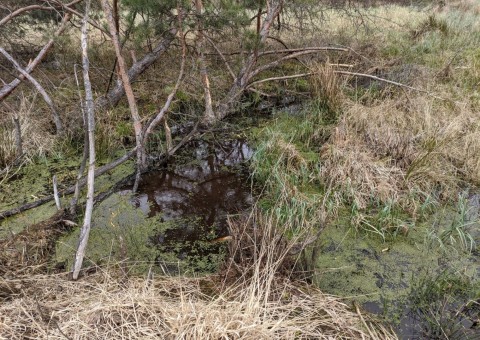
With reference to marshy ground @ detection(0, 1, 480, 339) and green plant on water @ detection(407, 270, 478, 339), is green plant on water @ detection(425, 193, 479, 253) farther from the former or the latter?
green plant on water @ detection(407, 270, 478, 339)

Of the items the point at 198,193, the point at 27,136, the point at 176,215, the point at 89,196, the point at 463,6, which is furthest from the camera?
the point at 463,6

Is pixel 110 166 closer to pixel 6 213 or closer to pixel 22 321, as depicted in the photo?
pixel 6 213

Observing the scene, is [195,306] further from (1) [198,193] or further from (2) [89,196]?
(1) [198,193]

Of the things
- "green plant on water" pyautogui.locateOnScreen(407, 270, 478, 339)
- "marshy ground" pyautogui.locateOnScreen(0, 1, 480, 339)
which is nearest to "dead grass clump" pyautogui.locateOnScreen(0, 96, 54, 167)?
"marshy ground" pyautogui.locateOnScreen(0, 1, 480, 339)

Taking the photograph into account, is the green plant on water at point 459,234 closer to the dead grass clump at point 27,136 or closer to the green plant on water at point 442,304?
the green plant on water at point 442,304

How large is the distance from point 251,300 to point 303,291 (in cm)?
41

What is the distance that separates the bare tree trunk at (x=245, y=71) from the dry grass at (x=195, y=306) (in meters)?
2.57

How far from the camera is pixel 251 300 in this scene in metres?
1.92

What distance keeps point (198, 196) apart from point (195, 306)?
1476 millimetres

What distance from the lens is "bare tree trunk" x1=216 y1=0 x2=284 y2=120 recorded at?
14.3 ft

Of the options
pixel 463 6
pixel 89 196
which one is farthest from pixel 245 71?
pixel 463 6

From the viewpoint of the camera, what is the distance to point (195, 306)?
1.97 metres

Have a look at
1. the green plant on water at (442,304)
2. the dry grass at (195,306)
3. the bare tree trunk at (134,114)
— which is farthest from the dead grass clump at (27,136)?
the green plant on water at (442,304)

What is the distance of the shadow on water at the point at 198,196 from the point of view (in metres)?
2.76
